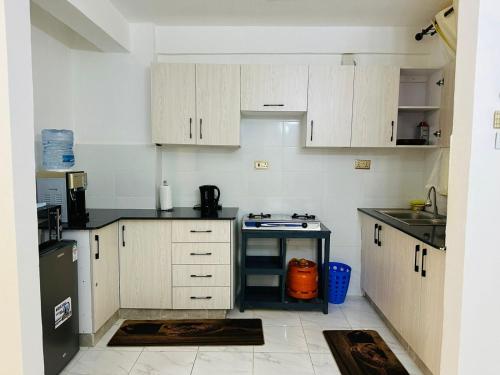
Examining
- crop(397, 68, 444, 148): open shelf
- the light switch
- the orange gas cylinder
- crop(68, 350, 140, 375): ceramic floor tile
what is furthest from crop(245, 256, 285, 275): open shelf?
the light switch

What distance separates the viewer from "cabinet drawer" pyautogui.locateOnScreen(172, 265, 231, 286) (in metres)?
2.62

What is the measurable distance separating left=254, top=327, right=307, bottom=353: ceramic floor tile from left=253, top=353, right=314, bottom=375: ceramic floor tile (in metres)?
0.06

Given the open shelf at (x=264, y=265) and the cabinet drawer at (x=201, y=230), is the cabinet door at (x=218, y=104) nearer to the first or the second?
the cabinet drawer at (x=201, y=230)

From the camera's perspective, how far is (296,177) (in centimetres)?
311

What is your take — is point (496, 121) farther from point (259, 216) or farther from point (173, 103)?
point (173, 103)

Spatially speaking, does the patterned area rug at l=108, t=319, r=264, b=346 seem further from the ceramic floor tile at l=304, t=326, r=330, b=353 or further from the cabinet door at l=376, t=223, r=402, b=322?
the cabinet door at l=376, t=223, r=402, b=322

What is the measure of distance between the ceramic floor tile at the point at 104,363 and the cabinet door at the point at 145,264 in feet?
1.57

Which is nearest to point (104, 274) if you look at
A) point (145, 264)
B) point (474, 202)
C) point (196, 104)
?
point (145, 264)

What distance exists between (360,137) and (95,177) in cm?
247

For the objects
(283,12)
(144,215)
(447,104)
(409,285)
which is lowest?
(409,285)

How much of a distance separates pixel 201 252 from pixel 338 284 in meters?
1.33

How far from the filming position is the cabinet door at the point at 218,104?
271 centimetres

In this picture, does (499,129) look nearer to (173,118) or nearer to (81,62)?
(173,118)

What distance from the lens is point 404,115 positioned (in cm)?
298
